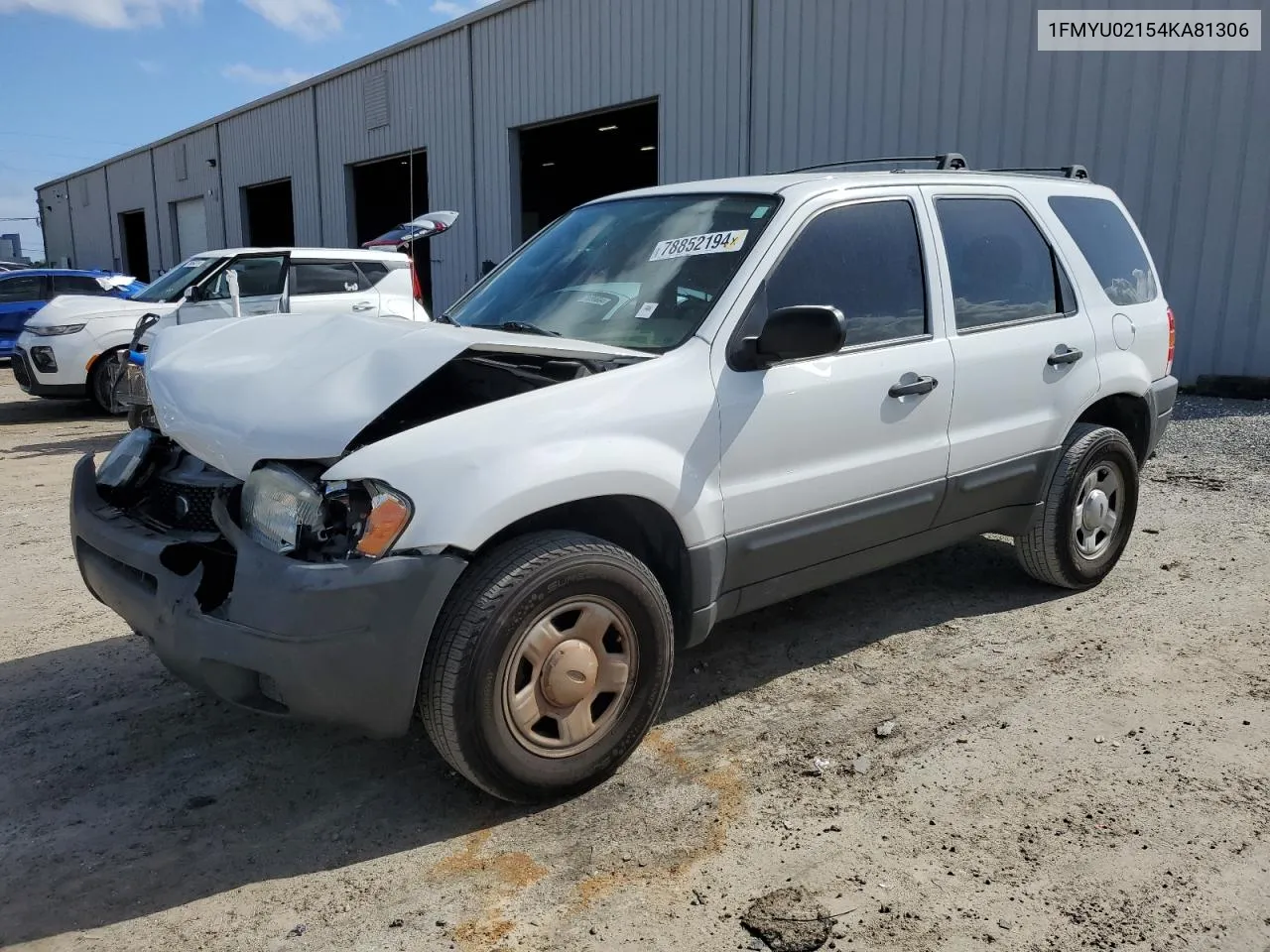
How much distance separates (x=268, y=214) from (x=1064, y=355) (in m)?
29.3

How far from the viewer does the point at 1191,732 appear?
345 cm

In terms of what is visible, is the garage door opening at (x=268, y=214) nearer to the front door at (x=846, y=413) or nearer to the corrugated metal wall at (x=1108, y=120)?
the corrugated metal wall at (x=1108, y=120)

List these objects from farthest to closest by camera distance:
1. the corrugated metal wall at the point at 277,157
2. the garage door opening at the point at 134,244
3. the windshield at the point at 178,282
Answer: the garage door opening at the point at 134,244 → the corrugated metal wall at the point at 277,157 → the windshield at the point at 178,282

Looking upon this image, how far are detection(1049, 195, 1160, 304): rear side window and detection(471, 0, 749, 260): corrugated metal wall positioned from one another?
897cm

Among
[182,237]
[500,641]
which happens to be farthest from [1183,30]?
[182,237]

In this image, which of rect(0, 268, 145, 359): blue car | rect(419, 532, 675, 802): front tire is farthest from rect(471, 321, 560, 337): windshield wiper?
rect(0, 268, 145, 359): blue car

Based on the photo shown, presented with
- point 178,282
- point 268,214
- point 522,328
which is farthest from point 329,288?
point 268,214

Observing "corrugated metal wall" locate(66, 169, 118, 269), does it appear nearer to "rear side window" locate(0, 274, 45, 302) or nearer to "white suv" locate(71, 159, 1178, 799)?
"rear side window" locate(0, 274, 45, 302)

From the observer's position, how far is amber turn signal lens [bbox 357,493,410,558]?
8.75 ft

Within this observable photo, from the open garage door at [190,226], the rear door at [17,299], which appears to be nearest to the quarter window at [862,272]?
the rear door at [17,299]

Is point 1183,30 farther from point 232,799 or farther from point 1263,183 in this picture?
point 232,799

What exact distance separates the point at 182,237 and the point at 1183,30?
30654 millimetres

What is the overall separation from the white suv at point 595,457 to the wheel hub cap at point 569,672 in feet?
0.04

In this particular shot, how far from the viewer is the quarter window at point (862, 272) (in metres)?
3.61
